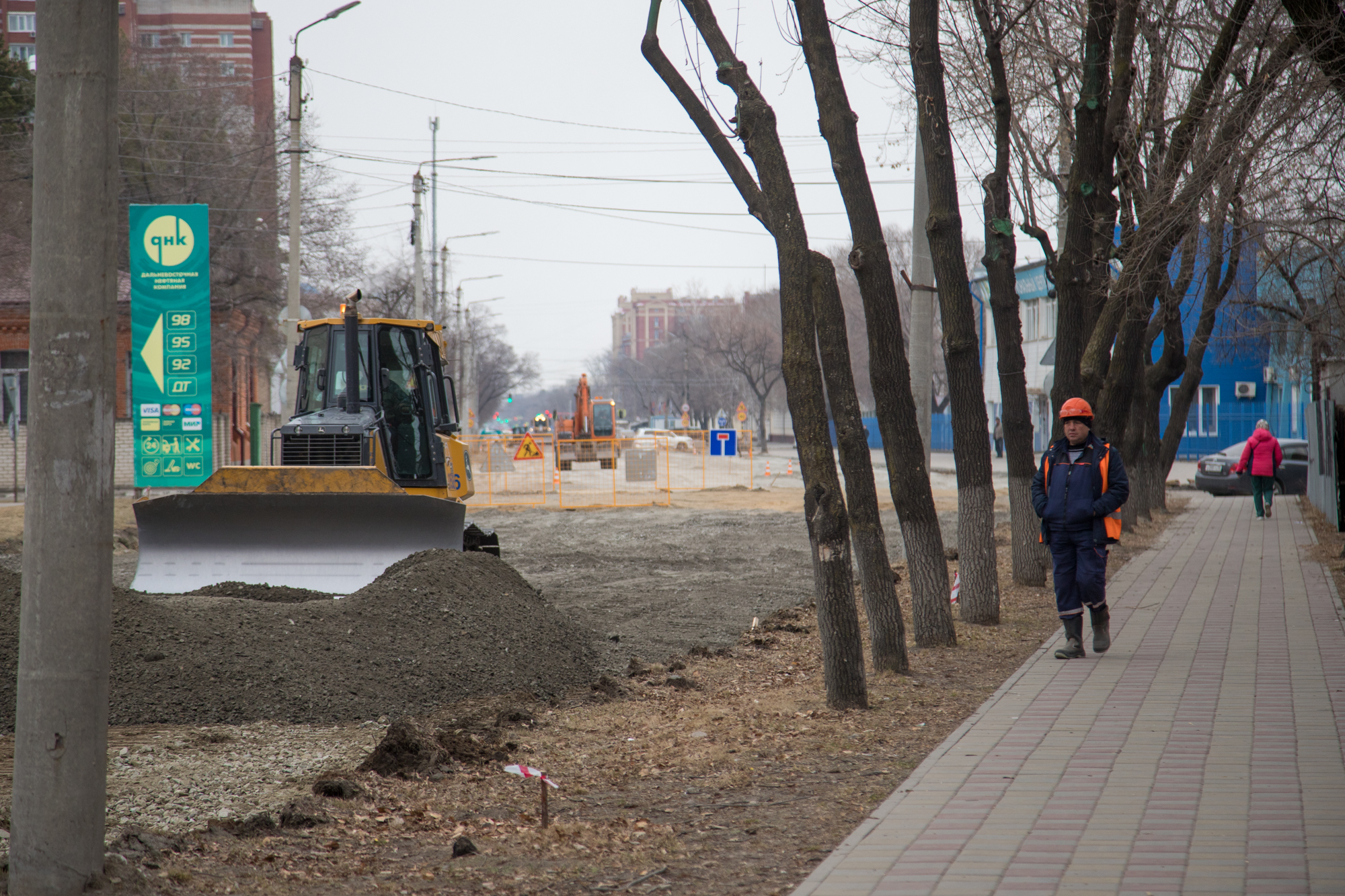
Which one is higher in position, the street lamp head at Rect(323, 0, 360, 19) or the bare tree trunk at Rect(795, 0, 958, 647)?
the street lamp head at Rect(323, 0, 360, 19)

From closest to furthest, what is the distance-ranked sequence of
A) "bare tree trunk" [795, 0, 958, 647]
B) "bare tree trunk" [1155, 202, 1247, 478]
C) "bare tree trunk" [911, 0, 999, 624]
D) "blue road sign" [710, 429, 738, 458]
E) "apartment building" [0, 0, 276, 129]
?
"bare tree trunk" [795, 0, 958, 647] < "bare tree trunk" [911, 0, 999, 624] < "bare tree trunk" [1155, 202, 1247, 478] < "blue road sign" [710, 429, 738, 458] < "apartment building" [0, 0, 276, 129]

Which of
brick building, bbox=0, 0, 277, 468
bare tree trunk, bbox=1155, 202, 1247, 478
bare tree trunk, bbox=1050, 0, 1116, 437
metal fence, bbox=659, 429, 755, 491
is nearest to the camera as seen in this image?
bare tree trunk, bbox=1050, 0, 1116, 437

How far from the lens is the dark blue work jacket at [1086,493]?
8.39 metres

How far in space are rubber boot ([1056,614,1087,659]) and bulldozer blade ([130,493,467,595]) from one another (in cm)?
542

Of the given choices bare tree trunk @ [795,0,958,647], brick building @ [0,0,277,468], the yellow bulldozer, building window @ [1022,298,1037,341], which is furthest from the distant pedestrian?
building window @ [1022,298,1037,341]

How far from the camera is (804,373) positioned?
7164 mm

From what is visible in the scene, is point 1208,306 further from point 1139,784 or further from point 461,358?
point 461,358

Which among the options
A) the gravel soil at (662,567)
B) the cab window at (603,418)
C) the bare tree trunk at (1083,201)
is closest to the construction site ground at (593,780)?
the gravel soil at (662,567)

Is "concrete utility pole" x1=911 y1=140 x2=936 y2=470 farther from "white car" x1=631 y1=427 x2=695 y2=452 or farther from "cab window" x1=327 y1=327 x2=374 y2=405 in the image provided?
"white car" x1=631 y1=427 x2=695 y2=452

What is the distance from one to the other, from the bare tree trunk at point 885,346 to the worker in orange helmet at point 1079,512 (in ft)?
2.87

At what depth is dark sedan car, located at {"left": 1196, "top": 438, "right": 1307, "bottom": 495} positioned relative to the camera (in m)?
30.0

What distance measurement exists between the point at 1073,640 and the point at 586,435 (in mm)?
42837

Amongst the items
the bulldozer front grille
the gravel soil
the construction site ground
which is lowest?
the gravel soil

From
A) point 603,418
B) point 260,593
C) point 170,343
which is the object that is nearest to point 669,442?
point 603,418
